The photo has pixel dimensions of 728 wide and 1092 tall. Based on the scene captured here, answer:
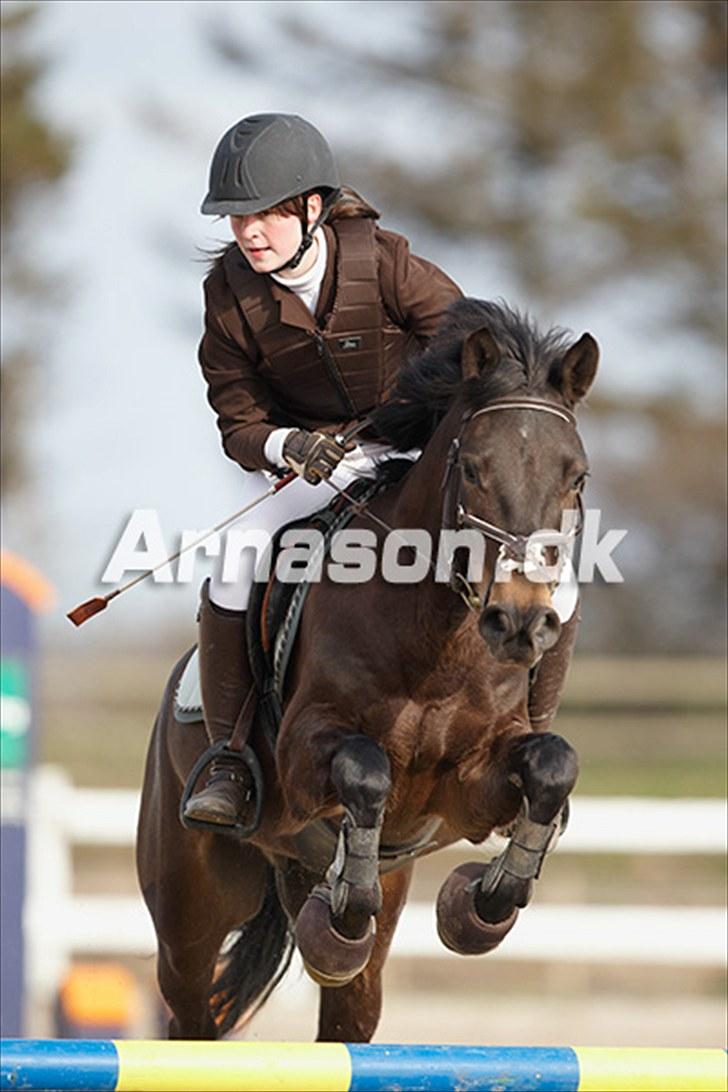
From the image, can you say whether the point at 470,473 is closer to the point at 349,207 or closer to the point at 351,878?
the point at 351,878

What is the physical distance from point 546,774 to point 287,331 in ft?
4.31

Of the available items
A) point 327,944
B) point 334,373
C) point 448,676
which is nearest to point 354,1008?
point 327,944

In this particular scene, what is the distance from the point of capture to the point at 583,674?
16.5 meters

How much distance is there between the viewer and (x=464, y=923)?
4.32 meters

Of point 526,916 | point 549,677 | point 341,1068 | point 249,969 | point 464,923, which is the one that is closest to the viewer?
point 341,1068

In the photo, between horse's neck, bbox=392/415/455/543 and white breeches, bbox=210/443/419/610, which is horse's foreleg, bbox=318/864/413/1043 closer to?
white breeches, bbox=210/443/419/610

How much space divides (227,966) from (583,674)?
438 inches

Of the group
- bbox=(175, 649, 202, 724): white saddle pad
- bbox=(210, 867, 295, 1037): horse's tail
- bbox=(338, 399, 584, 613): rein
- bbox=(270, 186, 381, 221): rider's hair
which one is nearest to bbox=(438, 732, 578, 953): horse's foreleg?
bbox=(338, 399, 584, 613): rein

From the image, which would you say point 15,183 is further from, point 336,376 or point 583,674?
point 336,376

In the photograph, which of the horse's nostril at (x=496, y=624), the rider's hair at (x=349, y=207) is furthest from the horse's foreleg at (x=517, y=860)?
the rider's hair at (x=349, y=207)

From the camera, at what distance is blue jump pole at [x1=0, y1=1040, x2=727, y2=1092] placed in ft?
10.5

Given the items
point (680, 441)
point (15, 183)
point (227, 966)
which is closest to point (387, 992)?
point (227, 966)

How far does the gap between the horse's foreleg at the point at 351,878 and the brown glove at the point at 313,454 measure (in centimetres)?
65

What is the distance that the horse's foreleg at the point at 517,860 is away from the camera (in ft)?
13.5
